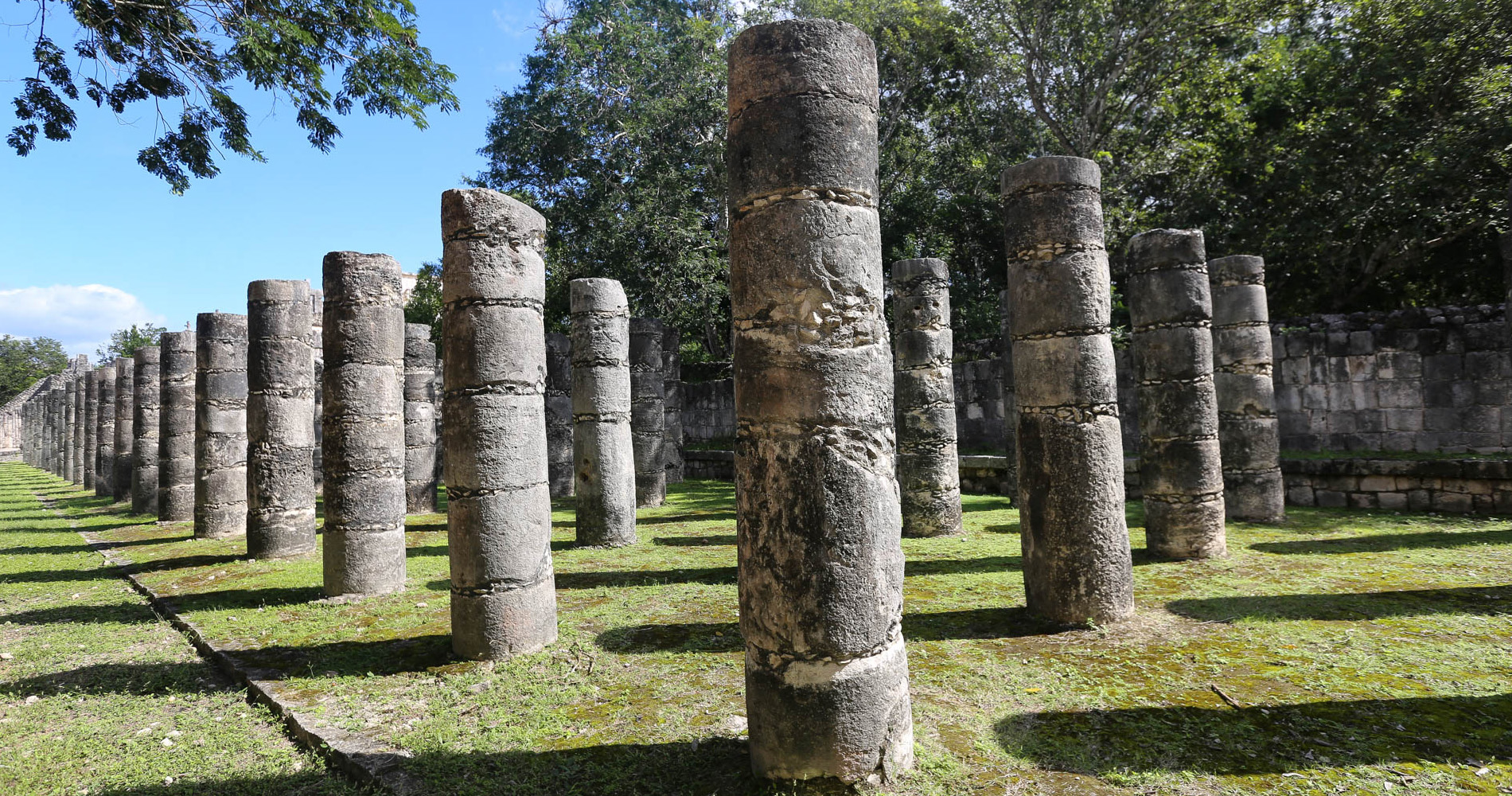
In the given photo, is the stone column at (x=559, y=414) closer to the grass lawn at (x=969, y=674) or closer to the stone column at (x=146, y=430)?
the stone column at (x=146, y=430)

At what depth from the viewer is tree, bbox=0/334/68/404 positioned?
202ft

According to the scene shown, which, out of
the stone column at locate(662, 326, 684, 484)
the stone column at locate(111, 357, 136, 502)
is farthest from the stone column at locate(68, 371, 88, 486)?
the stone column at locate(662, 326, 684, 484)

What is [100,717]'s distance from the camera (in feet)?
17.3

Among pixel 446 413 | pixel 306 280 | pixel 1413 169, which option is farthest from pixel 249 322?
pixel 1413 169

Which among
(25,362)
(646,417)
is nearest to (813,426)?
(646,417)

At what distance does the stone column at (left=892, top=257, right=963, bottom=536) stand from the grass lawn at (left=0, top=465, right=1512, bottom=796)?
1193 mm

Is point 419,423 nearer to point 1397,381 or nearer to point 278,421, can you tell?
point 278,421

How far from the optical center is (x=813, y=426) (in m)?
3.89

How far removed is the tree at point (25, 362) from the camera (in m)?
61.7

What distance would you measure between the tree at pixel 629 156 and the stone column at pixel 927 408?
11.7 meters

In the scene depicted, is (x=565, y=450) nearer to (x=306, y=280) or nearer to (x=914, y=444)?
(x=306, y=280)

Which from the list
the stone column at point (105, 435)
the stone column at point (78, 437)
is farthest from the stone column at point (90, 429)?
the stone column at point (105, 435)

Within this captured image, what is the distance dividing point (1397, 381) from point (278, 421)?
17.2 meters

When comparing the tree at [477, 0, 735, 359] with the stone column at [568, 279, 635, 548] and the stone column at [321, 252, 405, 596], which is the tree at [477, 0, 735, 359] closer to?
the stone column at [568, 279, 635, 548]
